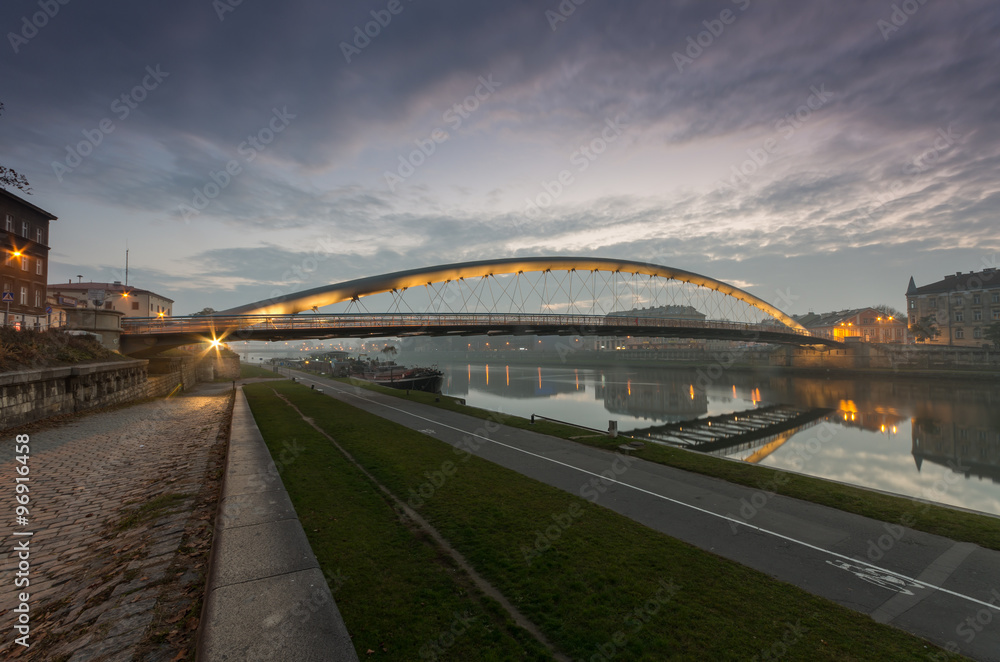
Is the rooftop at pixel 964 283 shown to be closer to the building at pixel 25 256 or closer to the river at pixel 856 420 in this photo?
the river at pixel 856 420

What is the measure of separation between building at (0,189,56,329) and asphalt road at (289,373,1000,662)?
53.8 metres

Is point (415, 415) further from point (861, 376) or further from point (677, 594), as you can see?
point (861, 376)

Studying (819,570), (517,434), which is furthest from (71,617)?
(517,434)

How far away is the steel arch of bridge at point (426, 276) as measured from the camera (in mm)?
39500

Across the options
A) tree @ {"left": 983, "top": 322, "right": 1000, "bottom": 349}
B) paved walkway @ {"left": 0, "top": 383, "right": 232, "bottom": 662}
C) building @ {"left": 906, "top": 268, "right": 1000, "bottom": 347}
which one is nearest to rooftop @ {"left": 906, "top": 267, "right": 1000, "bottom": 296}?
building @ {"left": 906, "top": 268, "right": 1000, "bottom": 347}

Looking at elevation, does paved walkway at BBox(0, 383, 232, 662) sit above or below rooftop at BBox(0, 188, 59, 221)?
below

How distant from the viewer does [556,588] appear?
5.81 metres

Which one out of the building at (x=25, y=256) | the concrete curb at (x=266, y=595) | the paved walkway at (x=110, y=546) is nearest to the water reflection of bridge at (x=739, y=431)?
the concrete curb at (x=266, y=595)

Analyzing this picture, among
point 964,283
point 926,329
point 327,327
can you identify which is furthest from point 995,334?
point 327,327

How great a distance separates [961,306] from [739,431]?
3806 inches

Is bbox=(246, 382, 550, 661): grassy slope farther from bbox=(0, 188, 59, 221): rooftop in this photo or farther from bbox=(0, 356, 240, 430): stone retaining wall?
bbox=(0, 188, 59, 221): rooftop

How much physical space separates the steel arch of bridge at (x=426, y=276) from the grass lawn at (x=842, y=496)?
3232 cm

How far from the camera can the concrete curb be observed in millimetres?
4012

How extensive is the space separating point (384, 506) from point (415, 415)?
14.7 m
